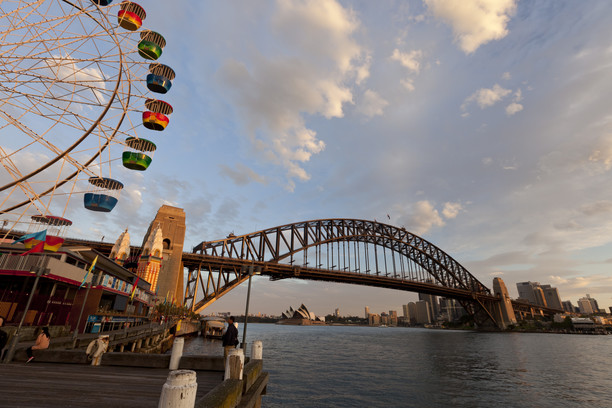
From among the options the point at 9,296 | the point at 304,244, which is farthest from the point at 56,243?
the point at 304,244

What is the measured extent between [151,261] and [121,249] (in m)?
7.42

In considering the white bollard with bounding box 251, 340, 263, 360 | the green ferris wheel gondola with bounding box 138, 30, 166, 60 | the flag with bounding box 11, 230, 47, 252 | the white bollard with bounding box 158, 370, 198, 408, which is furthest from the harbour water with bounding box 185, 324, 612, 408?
the green ferris wheel gondola with bounding box 138, 30, 166, 60

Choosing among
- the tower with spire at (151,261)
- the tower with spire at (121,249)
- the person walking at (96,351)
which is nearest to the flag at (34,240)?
the person walking at (96,351)

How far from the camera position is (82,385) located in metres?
6.97

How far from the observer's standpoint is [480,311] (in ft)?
336

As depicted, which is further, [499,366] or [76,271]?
[499,366]

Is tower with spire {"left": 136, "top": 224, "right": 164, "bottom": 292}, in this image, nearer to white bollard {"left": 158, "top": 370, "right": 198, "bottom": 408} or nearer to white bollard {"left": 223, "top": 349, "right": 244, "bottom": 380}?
white bollard {"left": 223, "top": 349, "right": 244, "bottom": 380}

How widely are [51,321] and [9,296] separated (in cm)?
331

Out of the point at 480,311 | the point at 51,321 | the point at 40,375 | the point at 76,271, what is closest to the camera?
the point at 40,375

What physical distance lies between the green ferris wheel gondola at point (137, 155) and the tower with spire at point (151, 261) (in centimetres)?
2396

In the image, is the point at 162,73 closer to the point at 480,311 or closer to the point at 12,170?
the point at 12,170

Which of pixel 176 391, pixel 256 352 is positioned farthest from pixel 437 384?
pixel 176 391

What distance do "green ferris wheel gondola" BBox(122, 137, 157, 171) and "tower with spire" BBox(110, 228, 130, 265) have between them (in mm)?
29167

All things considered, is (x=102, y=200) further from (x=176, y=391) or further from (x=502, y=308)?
(x=502, y=308)
